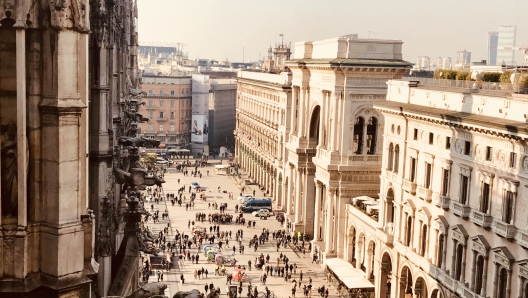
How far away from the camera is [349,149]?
60.3 m

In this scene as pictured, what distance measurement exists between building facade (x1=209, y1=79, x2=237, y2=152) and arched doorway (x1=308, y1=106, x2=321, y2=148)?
88000 millimetres

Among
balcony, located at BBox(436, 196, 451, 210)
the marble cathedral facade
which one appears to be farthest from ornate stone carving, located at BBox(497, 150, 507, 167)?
the marble cathedral facade

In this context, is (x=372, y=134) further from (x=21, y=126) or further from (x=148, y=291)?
(x=21, y=126)

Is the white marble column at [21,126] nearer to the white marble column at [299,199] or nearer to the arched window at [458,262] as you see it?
the arched window at [458,262]

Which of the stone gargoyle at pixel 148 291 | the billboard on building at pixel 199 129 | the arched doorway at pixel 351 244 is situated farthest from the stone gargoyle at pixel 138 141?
the billboard on building at pixel 199 129

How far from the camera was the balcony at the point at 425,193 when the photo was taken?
4153 cm

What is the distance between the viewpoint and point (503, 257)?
3247 centimetres

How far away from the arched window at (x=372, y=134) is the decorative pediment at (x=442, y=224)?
2168 cm

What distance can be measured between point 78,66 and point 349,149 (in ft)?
173

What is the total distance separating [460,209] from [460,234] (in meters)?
1.32

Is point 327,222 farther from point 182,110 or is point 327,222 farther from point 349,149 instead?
point 182,110

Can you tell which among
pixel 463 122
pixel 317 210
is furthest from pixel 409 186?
pixel 317 210

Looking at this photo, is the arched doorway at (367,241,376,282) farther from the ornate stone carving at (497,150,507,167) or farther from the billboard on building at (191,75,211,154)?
the billboard on building at (191,75,211,154)

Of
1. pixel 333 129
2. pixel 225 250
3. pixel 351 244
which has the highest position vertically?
pixel 333 129
